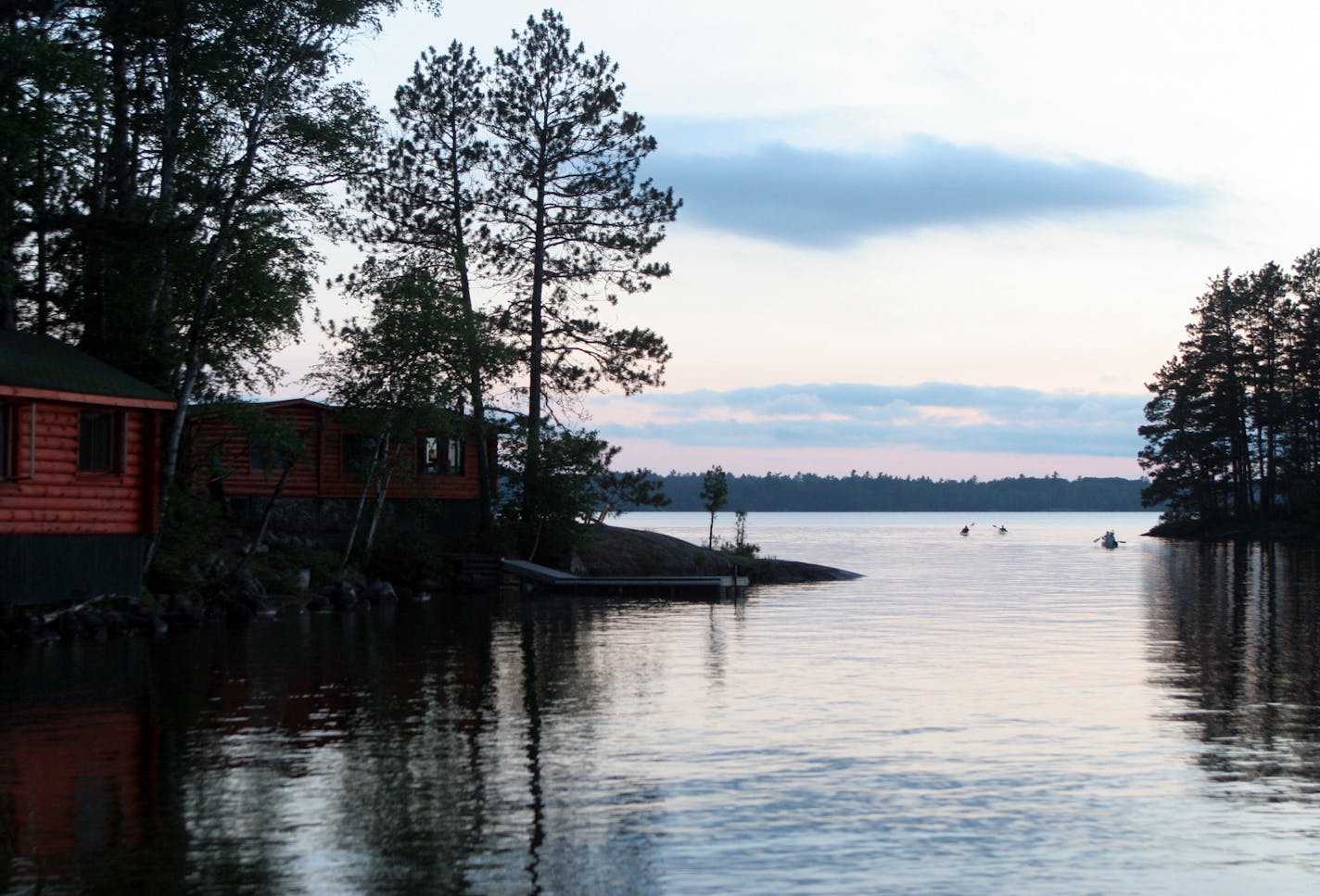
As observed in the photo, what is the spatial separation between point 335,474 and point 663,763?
41.0m

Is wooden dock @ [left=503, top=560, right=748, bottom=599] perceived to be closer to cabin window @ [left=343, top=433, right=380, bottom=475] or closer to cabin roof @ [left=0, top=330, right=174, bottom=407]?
cabin window @ [left=343, top=433, right=380, bottom=475]

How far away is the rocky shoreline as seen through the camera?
3031 cm

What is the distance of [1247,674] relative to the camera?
25.5m

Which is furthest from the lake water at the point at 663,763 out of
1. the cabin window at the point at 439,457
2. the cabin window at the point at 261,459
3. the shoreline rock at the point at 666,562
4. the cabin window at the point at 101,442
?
the cabin window at the point at 439,457

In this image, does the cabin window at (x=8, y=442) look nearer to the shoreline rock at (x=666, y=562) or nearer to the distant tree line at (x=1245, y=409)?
the shoreline rock at (x=666, y=562)

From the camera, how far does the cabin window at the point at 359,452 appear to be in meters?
49.0

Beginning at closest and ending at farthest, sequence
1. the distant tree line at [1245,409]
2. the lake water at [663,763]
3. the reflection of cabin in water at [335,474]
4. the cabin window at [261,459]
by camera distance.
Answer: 1. the lake water at [663,763]
2. the reflection of cabin in water at [335,474]
3. the cabin window at [261,459]
4. the distant tree line at [1245,409]

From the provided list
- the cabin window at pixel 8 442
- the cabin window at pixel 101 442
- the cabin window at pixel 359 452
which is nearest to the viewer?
the cabin window at pixel 8 442

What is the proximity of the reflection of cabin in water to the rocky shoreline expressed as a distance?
16.9ft

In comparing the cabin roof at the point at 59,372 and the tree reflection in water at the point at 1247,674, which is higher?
the cabin roof at the point at 59,372

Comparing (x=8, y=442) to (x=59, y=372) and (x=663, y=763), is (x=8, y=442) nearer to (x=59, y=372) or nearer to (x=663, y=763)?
(x=59, y=372)

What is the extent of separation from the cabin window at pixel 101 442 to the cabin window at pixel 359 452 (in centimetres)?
1597

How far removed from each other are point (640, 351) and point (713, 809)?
140ft

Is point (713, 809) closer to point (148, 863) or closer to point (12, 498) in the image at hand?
point (148, 863)
